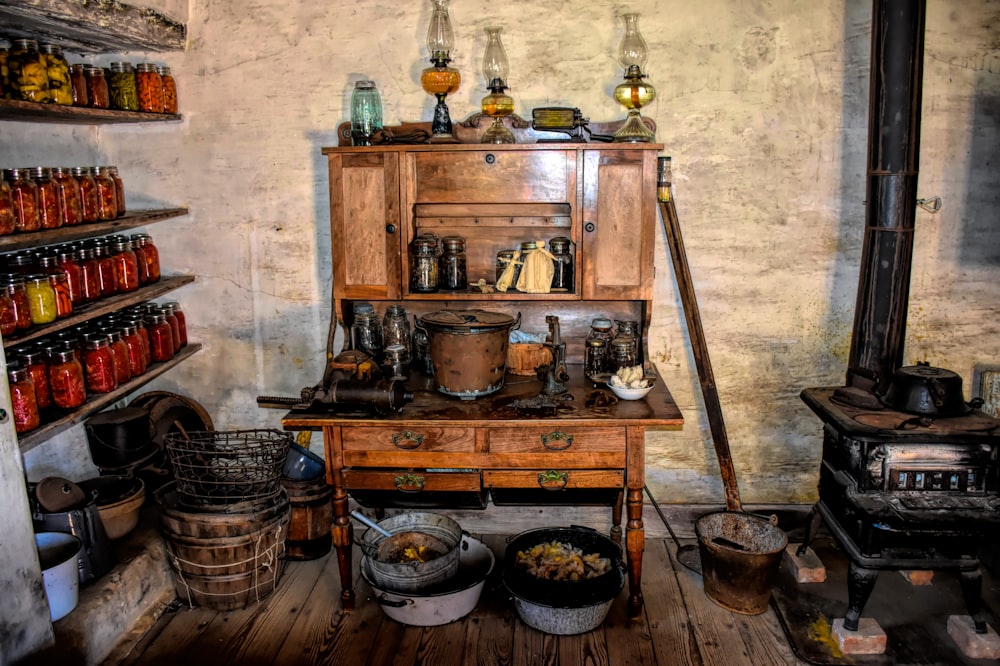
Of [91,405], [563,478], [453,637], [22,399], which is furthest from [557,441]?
[22,399]

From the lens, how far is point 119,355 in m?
3.28

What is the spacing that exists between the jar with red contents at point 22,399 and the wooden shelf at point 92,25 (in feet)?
4.10

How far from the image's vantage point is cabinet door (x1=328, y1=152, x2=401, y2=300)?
3.31 metres

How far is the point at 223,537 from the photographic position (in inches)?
127

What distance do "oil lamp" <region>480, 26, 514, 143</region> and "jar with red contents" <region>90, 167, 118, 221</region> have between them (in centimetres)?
156

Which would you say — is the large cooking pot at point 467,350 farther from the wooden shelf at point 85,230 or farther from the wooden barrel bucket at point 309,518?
the wooden shelf at point 85,230

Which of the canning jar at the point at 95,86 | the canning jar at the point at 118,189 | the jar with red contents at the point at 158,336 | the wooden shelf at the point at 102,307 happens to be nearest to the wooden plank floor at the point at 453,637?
the jar with red contents at the point at 158,336

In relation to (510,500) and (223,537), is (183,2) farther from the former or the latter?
(510,500)

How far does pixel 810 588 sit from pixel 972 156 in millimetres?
1989

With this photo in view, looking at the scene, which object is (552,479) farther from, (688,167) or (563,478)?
(688,167)

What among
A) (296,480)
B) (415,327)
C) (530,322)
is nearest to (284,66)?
(415,327)

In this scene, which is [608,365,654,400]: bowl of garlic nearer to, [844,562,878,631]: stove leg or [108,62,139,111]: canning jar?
[844,562,878,631]: stove leg

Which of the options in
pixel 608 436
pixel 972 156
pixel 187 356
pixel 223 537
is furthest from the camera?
pixel 187 356

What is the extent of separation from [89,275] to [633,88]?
2.32m
